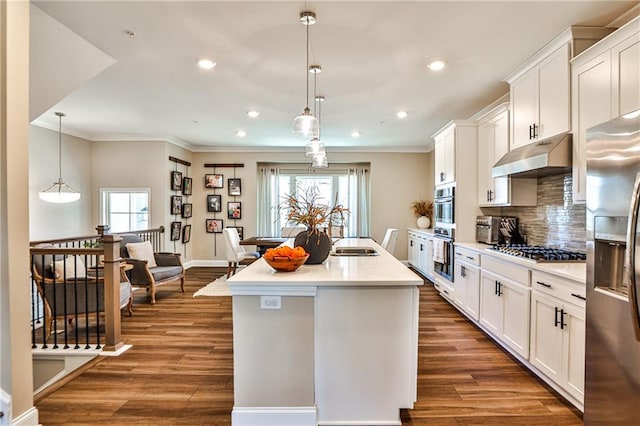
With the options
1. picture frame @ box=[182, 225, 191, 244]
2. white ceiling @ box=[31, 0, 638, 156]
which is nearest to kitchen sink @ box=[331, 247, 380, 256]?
white ceiling @ box=[31, 0, 638, 156]

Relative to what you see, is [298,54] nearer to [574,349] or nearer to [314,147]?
[314,147]

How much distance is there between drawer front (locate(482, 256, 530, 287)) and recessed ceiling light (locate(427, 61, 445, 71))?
1.87 meters

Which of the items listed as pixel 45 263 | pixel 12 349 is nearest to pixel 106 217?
pixel 45 263

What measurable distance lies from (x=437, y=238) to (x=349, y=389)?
355 centimetres

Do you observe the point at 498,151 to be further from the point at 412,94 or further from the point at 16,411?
the point at 16,411

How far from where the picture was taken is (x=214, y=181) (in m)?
8.03

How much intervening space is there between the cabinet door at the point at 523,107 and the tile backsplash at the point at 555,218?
529 mm

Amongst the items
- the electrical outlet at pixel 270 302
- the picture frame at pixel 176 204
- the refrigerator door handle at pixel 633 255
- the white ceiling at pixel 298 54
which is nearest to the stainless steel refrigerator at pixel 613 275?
the refrigerator door handle at pixel 633 255

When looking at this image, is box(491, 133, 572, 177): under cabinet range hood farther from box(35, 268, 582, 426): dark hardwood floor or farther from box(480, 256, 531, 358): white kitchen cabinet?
box(35, 268, 582, 426): dark hardwood floor

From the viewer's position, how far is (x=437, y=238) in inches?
208

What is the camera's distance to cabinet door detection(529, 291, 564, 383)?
2482 mm

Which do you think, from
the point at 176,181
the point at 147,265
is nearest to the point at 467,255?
the point at 147,265

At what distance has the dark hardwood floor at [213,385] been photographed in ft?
7.50

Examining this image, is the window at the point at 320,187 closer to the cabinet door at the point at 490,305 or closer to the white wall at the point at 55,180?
the white wall at the point at 55,180
